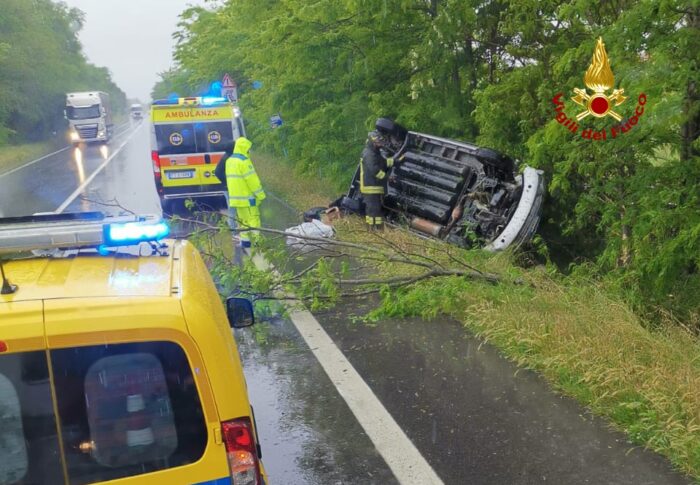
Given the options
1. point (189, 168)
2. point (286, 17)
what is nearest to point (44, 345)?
point (286, 17)

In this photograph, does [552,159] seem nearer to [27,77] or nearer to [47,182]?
[47,182]

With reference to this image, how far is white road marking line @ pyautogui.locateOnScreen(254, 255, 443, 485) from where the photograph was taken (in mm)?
4286

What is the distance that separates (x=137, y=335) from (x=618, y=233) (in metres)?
6.53

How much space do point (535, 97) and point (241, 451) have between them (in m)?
8.82

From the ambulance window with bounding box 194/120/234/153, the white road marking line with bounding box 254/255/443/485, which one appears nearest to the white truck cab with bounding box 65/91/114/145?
the ambulance window with bounding box 194/120/234/153

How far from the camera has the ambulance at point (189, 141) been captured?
1456cm

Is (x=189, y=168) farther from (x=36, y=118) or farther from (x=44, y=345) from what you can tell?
(x=36, y=118)

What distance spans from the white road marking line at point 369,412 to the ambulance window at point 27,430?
2.47m

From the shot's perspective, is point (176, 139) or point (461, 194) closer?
point (461, 194)

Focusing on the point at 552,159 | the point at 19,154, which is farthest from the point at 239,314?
the point at 19,154

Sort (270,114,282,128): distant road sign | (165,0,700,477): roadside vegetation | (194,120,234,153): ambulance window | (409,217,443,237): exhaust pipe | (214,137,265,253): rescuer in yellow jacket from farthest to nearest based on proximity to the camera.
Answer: (270,114,282,128): distant road sign → (194,120,234,153): ambulance window → (409,217,443,237): exhaust pipe → (214,137,265,253): rescuer in yellow jacket → (165,0,700,477): roadside vegetation

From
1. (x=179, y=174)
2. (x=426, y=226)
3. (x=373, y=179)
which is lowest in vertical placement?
(x=426, y=226)

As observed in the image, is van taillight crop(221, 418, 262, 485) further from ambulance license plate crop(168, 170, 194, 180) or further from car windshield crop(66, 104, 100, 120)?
car windshield crop(66, 104, 100, 120)

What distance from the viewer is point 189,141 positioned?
14727 mm
